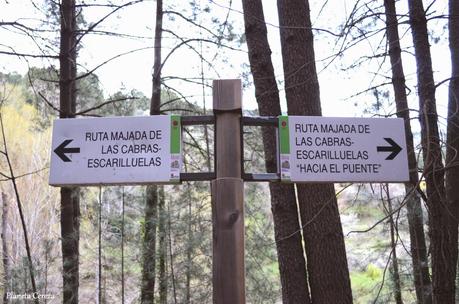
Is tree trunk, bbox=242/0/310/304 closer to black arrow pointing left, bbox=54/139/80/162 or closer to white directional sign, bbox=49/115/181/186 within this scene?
white directional sign, bbox=49/115/181/186

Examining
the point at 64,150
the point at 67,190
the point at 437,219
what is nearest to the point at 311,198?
the point at 437,219

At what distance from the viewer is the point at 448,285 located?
2.57 metres

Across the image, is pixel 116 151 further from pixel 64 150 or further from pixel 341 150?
pixel 341 150

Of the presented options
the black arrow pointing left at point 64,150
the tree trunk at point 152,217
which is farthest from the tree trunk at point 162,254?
the black arrow pointing left at point 64,150

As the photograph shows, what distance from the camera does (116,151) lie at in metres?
1.87

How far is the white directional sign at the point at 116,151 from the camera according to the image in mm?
1827

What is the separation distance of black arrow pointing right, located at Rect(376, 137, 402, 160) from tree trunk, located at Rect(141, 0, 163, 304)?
5252 millimetres

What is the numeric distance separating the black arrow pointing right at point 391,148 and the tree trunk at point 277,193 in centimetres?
90

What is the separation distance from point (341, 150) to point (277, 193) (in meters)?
1.30

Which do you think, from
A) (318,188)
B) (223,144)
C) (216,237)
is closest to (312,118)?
(223,144)

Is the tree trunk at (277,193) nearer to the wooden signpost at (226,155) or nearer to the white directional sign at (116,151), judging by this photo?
the wooden signpost at (226,155)

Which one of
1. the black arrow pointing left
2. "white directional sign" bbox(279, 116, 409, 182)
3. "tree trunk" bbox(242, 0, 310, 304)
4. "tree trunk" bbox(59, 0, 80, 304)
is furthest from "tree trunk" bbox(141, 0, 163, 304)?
"white directional sign" bbox(279, 116, 409, 182)

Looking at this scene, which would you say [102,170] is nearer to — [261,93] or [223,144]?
[223,144]

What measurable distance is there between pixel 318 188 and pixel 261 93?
94cm
